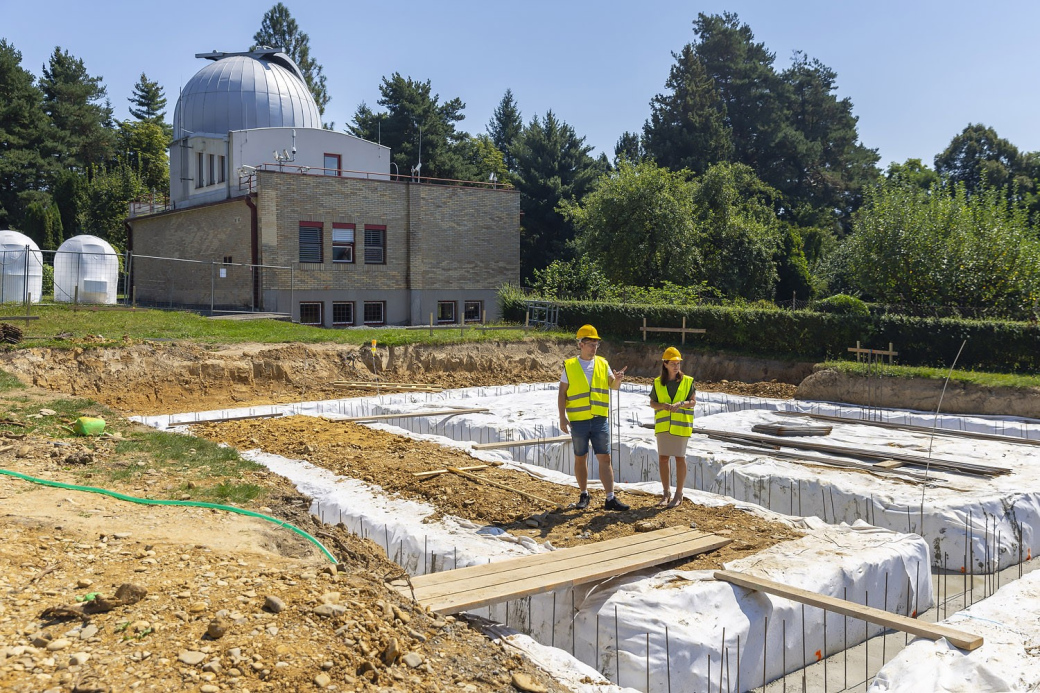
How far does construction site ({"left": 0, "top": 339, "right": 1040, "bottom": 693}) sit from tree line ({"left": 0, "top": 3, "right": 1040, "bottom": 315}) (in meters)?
12.6

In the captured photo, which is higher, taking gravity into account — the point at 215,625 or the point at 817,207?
the point at 817,207

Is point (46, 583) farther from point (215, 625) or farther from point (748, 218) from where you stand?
point (748, 218)

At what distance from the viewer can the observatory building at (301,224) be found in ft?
94.5

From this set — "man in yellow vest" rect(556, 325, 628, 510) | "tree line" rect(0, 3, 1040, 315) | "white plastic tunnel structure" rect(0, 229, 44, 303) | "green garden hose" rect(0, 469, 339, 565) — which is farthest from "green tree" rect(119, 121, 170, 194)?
"man in yellow vest" rect(556, 325, 628, 510)

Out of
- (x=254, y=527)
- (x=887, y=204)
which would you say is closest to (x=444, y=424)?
(x=254, y=527)

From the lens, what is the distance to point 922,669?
5355mm

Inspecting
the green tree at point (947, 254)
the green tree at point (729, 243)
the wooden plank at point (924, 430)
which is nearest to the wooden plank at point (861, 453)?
the wooden plank at point (924, 430)

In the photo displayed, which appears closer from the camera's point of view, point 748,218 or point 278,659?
point 278,659

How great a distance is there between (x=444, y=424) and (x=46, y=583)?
962cm

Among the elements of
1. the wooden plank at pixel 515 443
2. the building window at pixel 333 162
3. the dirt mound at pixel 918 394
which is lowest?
the wooden plank at pixel 515 443

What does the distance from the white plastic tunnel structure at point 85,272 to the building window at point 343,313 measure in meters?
8.68

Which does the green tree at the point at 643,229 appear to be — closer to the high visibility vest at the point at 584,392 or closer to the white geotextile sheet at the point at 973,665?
the high visibility vest at the point at 584,392

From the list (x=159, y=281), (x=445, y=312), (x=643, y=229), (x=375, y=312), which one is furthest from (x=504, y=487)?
(x=159, y=281)

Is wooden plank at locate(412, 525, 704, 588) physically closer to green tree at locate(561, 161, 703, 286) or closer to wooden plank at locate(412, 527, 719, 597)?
wooden plank at locate(412, 527, 719, 597)
